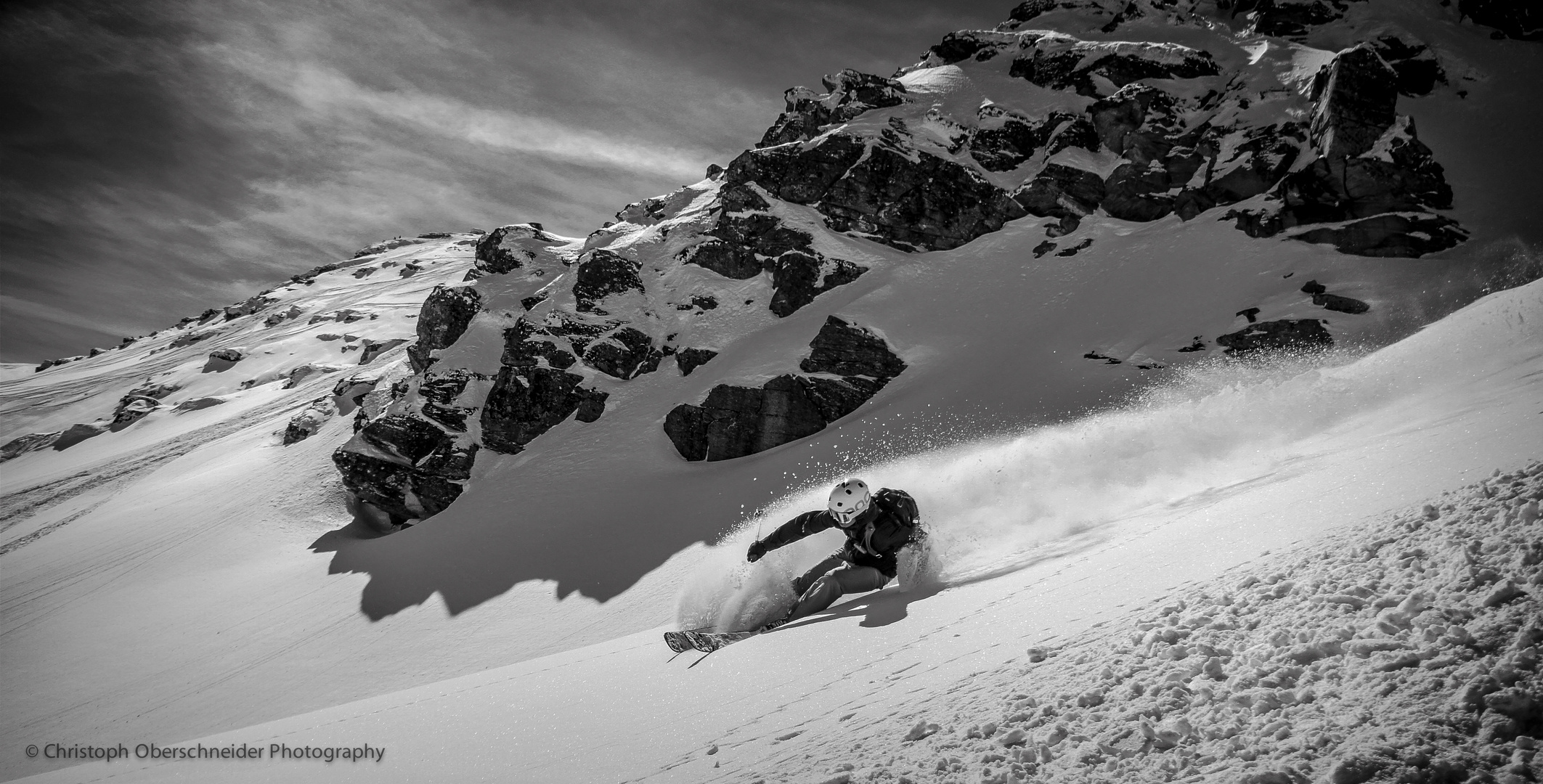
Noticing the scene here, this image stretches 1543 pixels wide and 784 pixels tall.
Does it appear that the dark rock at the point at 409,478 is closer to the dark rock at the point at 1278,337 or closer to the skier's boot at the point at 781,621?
the skier's boot at the point at 781,621

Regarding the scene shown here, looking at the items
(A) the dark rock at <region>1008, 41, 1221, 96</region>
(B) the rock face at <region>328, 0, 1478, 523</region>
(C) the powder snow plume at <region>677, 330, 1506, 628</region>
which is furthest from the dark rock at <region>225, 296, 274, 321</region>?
(C) the powder snow plume at <region>677, 330, 1506, 628</region>

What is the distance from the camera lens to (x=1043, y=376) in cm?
2628

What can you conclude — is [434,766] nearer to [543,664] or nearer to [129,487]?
[543,664]

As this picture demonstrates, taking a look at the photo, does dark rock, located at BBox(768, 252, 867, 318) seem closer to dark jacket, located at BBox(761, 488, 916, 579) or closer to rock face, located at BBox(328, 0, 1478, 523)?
rock face, located at BBox(328, 0, 1478, 523)

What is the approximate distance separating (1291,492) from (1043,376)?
71.9 feet

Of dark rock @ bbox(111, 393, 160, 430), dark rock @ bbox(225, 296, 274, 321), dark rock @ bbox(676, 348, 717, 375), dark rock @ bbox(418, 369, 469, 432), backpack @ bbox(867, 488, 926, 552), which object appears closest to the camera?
backpack @ bbox(867, 488, 926, 552)

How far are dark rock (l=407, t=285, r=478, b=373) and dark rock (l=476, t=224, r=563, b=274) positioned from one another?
2.93 metres

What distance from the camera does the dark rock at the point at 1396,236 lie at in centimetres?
2741

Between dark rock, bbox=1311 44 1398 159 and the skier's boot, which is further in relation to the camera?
dark rock, bbox=1311 44 1398 159

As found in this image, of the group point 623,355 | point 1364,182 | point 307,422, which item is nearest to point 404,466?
point 623,355

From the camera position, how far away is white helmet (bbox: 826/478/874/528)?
909cm

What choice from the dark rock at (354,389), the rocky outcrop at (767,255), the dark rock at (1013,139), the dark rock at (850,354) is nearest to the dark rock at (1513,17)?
the dark rock at (1013,139)

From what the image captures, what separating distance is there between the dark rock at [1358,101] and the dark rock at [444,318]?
44.4 meters

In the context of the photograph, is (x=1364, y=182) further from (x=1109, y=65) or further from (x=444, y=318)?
(x=444, y=318)
